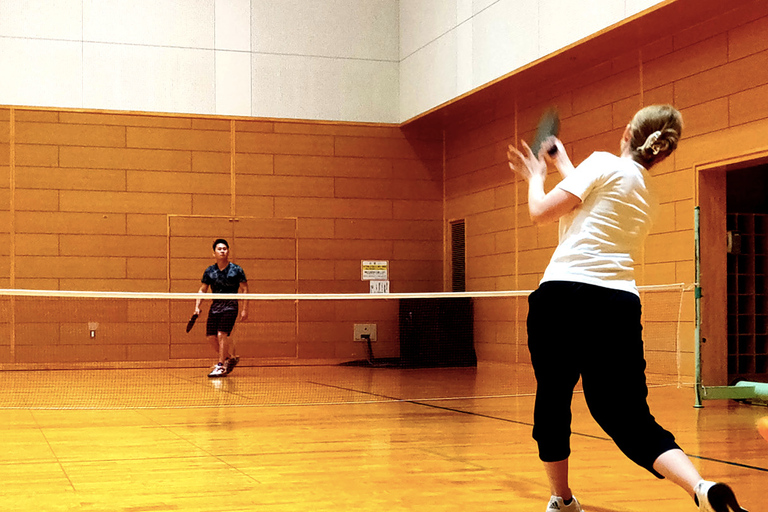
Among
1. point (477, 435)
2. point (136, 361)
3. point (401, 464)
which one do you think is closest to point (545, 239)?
point (136, 361)

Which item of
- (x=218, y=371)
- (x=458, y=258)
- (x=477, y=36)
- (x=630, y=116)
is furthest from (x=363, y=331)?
(x=630, y=116)

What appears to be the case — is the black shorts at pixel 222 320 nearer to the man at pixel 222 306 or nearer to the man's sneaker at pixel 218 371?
the man at pixel 222 306

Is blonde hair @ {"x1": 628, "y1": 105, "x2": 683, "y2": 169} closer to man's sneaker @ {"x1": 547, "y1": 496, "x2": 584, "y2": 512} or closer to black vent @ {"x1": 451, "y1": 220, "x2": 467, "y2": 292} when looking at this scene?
man's sneaker @ {"x1": 547, "y1": 496, "x2": 584, "y2": 512}

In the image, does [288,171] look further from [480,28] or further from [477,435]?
[477,435]

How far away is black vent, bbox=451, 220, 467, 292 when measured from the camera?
15.1 m

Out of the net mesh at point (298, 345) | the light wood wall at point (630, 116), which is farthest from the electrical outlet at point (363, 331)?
the light wood wall at point (630, 116)

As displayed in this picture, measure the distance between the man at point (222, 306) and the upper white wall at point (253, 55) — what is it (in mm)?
3603

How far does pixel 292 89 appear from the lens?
14.5 meters

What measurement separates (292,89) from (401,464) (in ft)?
34.6

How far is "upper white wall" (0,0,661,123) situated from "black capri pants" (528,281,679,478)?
30.5ft

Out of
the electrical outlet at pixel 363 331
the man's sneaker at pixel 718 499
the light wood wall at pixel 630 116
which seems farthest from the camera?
the electrical outlet at pixel 363 331

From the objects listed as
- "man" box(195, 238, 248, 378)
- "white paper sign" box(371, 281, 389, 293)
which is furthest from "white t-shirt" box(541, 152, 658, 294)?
"white paper sign" box(371, 281, 389, 293)

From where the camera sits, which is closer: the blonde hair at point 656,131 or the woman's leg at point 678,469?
the woman's leg at point 678,469

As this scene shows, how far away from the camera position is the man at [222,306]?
11.3m
